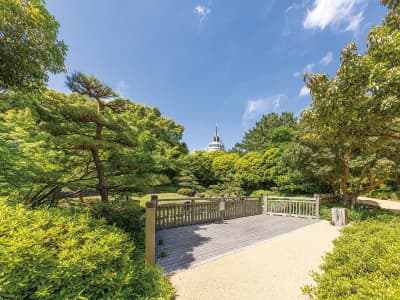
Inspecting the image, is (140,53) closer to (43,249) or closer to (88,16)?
(88,16)

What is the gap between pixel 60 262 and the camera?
1.51 m

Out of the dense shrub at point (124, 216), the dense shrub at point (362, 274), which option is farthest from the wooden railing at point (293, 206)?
the dense shrub at point (124, 216)

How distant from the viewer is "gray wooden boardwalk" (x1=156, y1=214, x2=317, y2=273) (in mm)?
3370

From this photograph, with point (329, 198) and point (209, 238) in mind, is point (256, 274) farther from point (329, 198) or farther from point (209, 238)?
point (329, 198)

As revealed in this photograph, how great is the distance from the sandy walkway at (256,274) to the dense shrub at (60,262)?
1.99 ft

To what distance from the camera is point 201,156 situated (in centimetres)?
2108

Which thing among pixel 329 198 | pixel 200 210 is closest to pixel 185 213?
pixel 200 210

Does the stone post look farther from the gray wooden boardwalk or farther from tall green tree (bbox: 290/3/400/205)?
tall green tree (bbox: 290/3/400/205)

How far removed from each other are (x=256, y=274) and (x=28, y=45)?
5345 millimetres

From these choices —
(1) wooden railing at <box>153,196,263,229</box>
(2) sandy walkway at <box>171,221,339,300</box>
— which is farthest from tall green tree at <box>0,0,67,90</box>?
(2) sandy walkway at <box>171,221,339,300</box>

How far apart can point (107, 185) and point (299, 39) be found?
8928 millimetres

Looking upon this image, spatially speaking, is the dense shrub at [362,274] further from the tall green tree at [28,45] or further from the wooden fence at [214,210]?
the tall green tree at [28,45]

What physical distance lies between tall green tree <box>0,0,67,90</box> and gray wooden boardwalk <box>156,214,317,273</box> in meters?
4.15

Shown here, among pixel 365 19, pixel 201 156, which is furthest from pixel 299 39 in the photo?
pixel 201 156
